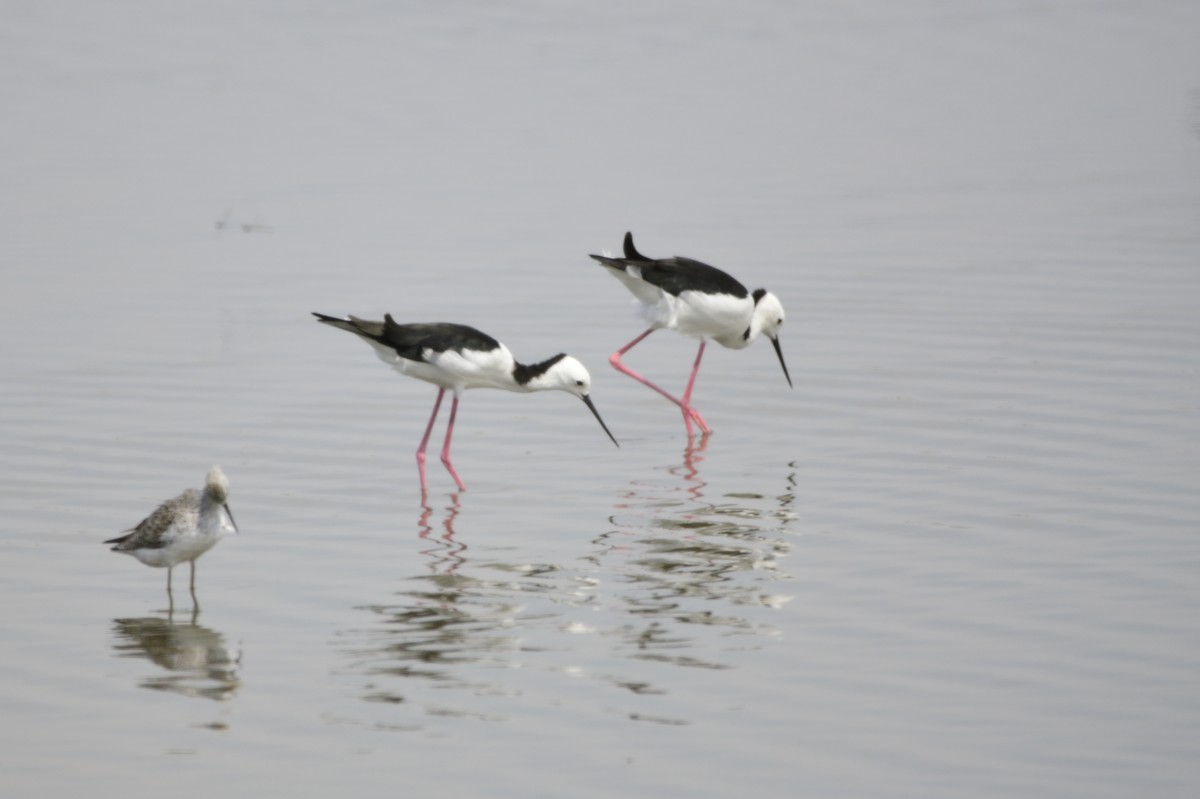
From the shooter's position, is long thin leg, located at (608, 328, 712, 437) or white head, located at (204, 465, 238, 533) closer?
white head, located at (204, 465, 238, 533)

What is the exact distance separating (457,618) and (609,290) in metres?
7.88

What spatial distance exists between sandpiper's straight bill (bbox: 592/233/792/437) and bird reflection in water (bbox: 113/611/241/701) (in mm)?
4798

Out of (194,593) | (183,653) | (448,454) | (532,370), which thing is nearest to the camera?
(183,653)

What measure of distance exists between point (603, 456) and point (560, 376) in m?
0.53

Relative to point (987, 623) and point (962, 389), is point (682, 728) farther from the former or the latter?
point (962, 389)

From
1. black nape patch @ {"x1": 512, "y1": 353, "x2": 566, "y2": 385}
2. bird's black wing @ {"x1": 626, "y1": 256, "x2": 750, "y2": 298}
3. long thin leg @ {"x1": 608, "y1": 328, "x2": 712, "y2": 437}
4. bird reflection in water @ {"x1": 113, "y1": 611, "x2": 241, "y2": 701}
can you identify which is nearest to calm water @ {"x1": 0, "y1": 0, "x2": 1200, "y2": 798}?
bird reflection in water @ {"x1": 113, "y1": 611, "x2": 241, "y2": 701}

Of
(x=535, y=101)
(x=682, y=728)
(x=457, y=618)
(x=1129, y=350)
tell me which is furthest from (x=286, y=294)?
(x=535, y=101)

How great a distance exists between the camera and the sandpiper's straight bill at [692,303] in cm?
1181

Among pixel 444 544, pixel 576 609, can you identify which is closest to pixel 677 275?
pixel 444 544

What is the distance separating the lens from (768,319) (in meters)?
12.3

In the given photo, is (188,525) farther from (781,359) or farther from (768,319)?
(768,319)

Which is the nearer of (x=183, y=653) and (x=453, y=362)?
(x=183, y=653)

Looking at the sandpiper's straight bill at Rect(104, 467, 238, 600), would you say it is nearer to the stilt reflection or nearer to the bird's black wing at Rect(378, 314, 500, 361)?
the stilt reflection

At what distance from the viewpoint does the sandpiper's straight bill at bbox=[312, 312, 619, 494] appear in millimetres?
10078
